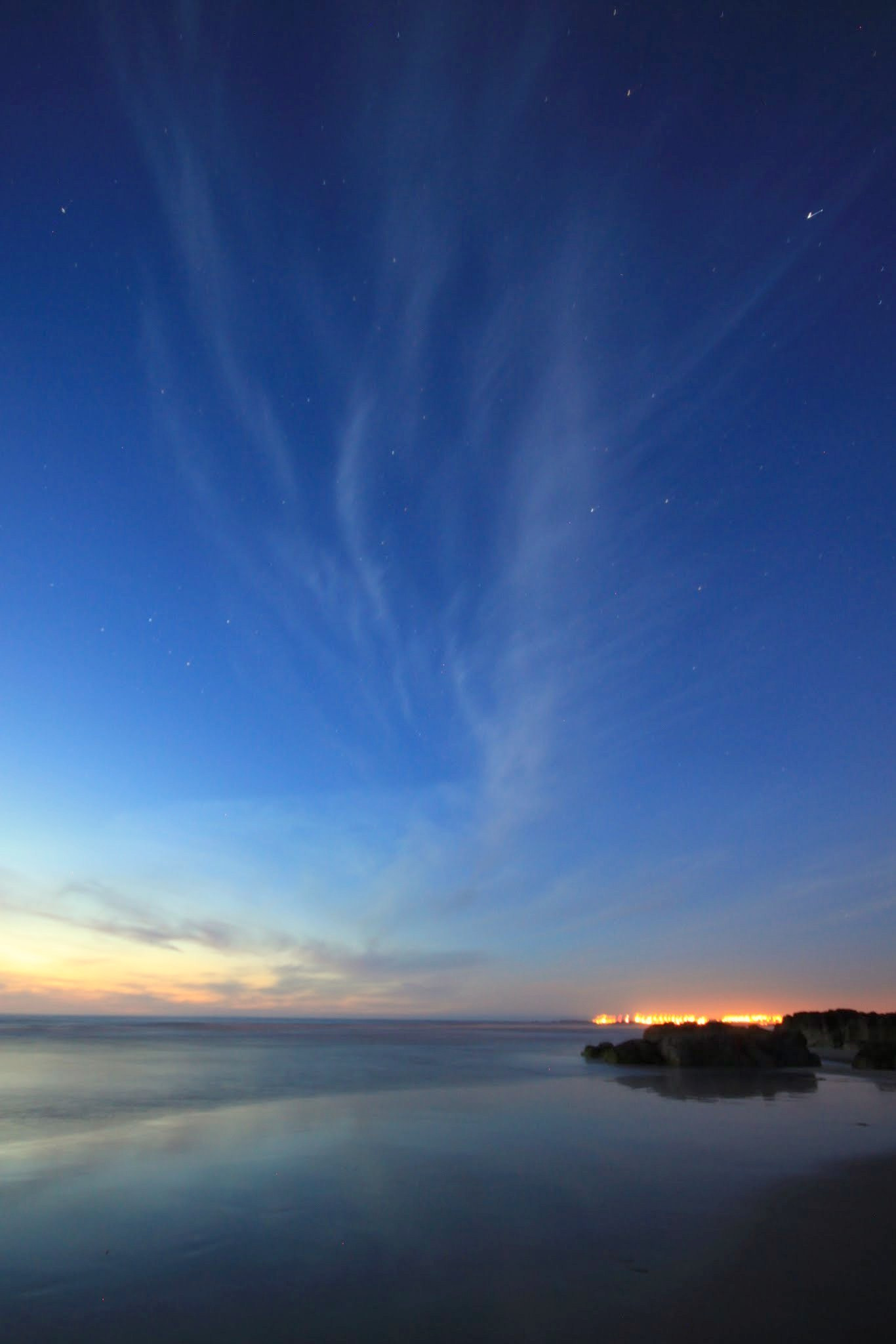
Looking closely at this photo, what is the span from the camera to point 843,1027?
152ft

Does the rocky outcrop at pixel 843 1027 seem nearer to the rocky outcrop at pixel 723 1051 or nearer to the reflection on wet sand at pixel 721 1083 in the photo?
the rocky outcrop at pixel 723 1051

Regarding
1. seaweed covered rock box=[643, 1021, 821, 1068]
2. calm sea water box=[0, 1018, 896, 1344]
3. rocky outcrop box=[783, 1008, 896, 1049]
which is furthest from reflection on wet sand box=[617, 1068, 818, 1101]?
rocky outcrop box=[783, 1008, 896, 1049]

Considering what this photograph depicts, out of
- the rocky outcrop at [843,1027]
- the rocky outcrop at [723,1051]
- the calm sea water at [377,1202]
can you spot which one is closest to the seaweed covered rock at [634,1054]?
the rocky outcrop at [723,1051]

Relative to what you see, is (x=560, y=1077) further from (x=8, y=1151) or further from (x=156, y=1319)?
(x=156, y=1319)

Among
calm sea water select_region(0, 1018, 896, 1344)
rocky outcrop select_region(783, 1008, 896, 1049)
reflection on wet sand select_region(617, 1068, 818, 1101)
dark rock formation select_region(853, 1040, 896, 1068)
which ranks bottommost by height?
calm sea water select_region(0, 1018, 896, 1344)

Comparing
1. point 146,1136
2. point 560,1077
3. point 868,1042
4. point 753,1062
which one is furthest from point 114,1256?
point 868,1042

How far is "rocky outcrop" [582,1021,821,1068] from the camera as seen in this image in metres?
36.6

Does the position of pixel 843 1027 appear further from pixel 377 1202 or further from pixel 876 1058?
pixel 377 1202

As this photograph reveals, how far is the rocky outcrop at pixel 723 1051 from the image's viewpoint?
3662 centimetres

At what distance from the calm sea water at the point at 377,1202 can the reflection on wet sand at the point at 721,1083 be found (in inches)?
15.6

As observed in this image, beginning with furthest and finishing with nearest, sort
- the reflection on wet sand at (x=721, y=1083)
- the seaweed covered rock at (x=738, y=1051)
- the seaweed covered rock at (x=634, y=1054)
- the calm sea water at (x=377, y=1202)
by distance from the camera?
the seaweed covered rock at (x=634, y=1054) → the seaweed covered rock at (x=738, y=1051) → the reflection on wet sand at (x=721, y=1083) → the calm sea water at (x=377, y=1202)

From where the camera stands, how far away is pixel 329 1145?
1617cm

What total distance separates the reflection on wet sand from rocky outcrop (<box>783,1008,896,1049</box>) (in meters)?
10.6

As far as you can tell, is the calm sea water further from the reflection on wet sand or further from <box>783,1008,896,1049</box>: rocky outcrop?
<box>783,1008,896,1049</box>: rocky outcrop
